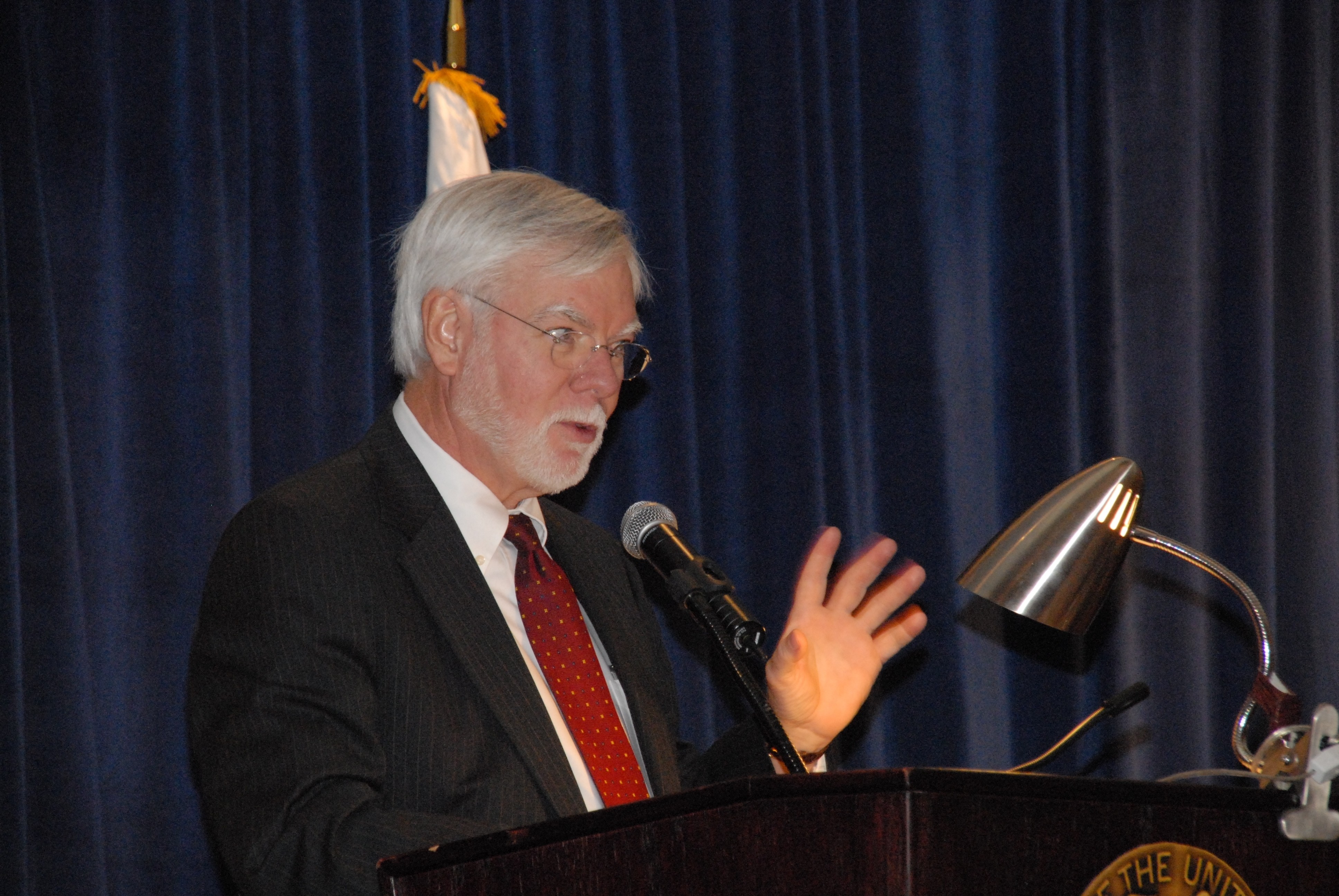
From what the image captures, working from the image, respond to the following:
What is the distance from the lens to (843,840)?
3.42ft

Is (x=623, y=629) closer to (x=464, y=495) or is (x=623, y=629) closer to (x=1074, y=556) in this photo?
(x=464, y=495)

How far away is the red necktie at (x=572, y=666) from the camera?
6.51 feet

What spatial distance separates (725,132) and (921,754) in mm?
1763

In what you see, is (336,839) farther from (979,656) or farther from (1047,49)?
(1047,49)

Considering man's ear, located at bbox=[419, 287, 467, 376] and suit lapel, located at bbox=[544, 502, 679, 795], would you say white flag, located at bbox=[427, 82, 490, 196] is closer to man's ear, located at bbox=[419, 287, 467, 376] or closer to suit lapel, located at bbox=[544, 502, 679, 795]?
man's ear, located at bbox=[419, 287, 467, 376]

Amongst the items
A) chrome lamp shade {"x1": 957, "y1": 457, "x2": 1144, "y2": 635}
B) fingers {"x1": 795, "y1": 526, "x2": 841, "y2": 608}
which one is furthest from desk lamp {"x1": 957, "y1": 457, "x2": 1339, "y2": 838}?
fingers {"x1": 795, "y1": 526, "x2": 841, "y2": 608}

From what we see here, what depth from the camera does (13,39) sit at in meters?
2.82

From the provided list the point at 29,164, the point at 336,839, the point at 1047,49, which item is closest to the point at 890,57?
the point at 1047,49

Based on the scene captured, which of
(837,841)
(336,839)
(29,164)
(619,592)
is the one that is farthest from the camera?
(29,164)

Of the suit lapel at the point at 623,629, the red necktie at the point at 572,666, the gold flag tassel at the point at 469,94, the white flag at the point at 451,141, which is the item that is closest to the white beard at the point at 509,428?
the red necktie at the point at 572,666

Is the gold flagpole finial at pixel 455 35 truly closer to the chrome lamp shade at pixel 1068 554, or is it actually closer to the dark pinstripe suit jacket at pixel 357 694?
the dark pinstripe suit jacket at pixel 357 694

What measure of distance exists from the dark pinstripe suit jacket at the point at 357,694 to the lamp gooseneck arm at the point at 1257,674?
0.82 meters

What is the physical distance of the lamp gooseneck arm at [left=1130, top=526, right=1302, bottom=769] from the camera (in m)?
1.47

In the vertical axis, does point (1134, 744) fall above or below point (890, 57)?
below
